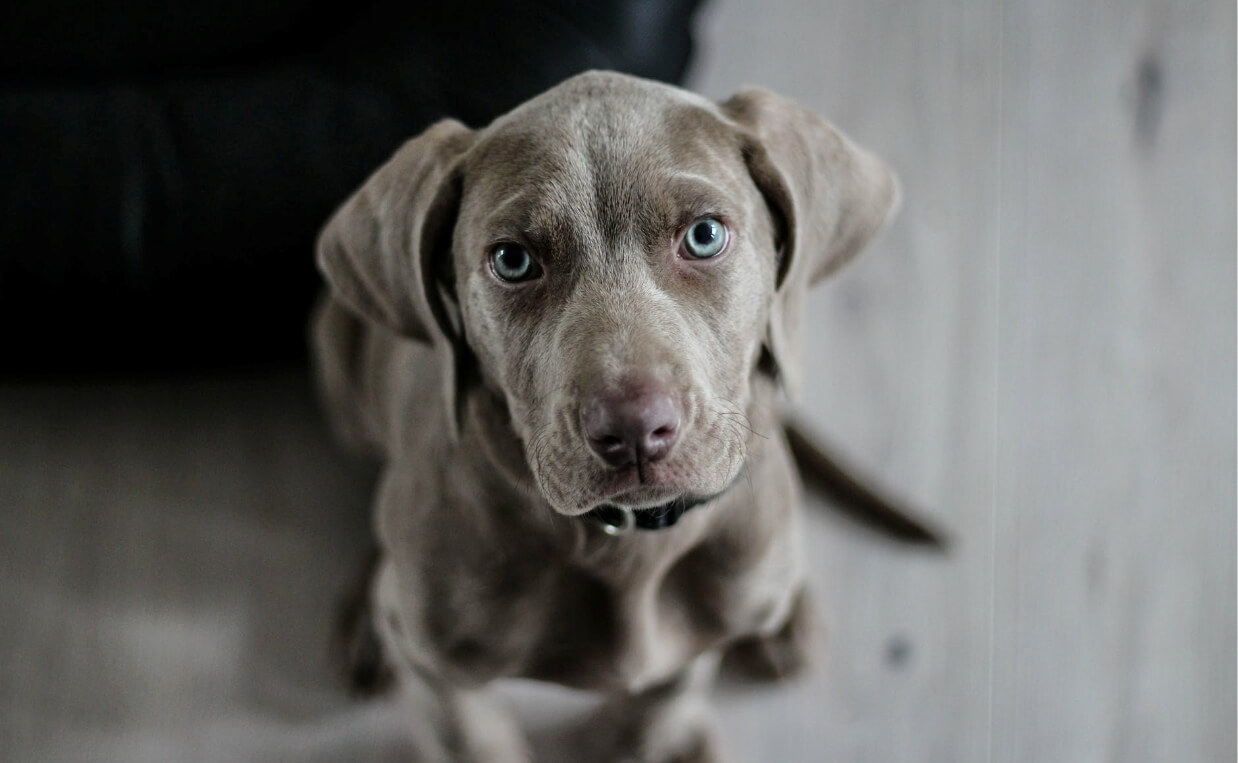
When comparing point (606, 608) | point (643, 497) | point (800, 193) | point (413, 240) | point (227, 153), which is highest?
point (800, 193)

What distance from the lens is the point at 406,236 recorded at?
1249 mm

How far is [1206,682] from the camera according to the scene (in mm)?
1966

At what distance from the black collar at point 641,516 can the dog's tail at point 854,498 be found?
76 cm

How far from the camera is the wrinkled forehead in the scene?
1.13 m

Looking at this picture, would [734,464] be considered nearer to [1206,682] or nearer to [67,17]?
[1206,682]

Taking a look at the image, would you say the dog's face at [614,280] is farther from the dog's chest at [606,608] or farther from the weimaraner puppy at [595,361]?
the dog's chest at [606,608]

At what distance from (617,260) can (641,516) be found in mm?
310

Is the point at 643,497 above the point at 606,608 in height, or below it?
above

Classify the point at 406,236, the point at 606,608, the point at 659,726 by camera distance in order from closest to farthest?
the point at 406,236 < the point at 606,608 < the point at 659,726

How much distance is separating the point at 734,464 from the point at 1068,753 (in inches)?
46.9

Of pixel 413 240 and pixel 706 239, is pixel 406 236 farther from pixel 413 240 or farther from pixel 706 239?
pixel 706 239

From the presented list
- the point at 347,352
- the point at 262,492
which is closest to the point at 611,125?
the point at 347,352

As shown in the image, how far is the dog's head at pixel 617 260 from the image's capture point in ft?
3.55

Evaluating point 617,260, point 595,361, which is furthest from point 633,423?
point 617,260
